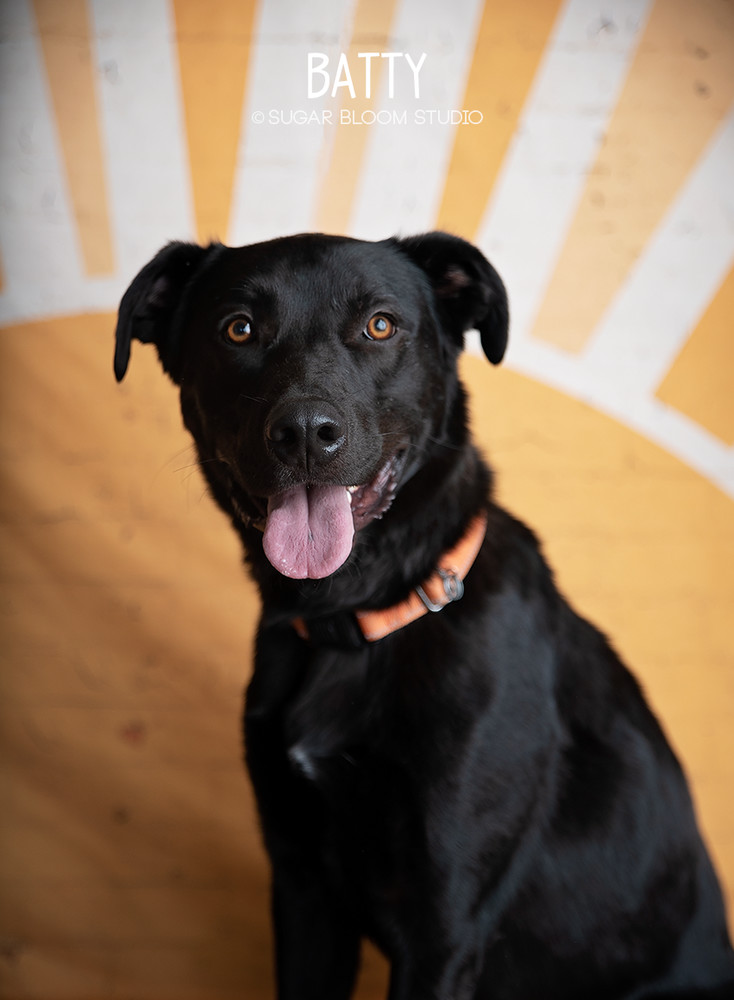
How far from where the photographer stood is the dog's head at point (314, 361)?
119 cm

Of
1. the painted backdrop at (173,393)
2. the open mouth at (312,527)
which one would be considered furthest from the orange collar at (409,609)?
the painted backdrop at (173,393)

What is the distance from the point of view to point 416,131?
2.02 meters

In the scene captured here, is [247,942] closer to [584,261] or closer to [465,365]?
[465,365]

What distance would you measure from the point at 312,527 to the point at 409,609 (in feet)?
0.63

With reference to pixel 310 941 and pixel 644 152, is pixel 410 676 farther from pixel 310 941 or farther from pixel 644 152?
pixel 644 152

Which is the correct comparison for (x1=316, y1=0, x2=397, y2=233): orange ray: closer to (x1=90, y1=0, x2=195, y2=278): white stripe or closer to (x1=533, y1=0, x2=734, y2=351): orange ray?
(x1=90, y1=0, x2=195, y2=278): white stripe

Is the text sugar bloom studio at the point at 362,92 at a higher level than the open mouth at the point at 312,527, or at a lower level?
higher

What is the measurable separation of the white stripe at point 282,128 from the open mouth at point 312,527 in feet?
3.31

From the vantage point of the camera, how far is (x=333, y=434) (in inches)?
45.3

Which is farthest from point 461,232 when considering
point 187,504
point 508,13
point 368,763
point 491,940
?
point 491,940

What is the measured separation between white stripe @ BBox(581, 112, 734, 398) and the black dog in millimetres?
755

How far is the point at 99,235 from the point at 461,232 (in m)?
0.85

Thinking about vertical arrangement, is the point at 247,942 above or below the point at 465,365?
below

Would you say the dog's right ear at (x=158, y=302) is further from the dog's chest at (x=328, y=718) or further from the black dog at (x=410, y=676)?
the dog's chest at (x=328, y=718)
